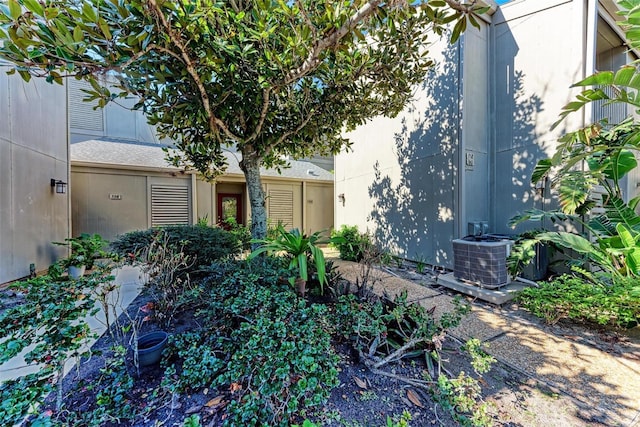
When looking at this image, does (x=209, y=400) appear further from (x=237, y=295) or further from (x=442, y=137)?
(x=442, y=137)

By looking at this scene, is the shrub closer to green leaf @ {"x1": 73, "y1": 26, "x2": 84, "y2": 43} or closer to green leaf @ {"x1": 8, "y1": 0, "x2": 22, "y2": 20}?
green leaf @ {"x1": 73, "y1": 26, "x2": 84, "y2": 43}

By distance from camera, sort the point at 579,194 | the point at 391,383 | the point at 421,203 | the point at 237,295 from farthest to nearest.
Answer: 1. the point at 421,203
2. the point at 579,194
3. the point at 237,295
4. the point at 391,383

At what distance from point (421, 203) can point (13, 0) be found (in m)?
6.69

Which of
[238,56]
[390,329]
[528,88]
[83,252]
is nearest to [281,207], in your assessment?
[83,252]

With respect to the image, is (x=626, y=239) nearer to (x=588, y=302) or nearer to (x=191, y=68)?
(x=588, y=302)

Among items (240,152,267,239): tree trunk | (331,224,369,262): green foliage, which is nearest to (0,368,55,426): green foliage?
(240,152,267,239): tree trunk

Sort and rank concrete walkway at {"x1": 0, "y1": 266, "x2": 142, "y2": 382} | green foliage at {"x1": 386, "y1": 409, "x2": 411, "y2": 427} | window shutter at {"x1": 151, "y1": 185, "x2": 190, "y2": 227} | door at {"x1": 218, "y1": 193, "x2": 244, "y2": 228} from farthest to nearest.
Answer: door at {"x1": 218, "y1": 193, "x2": 244, "y2": 228}, window shutter at {"x1": 151, "y1": 185, "x2": 190, "y2": 227}, concrete walkway at {"x1": 0, "y1": 266, "x2": 142, "y2": 382}, green foliage at {"x1": 386, "y1": 409, "x2": 411, "y2": 427}

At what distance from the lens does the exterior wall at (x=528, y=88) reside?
4.83 meters

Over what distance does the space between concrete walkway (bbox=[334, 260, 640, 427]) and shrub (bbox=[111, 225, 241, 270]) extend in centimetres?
369

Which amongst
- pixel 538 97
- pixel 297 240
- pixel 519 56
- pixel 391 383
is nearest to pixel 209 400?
pixel 391 383

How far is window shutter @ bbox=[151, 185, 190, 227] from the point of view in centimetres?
817

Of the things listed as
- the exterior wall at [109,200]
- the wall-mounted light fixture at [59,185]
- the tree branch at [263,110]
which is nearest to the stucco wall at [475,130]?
the tree branch at [263,110]

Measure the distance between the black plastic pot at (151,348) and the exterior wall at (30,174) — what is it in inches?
182

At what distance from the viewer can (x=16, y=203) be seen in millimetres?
5043
